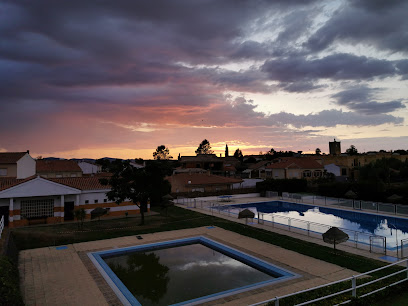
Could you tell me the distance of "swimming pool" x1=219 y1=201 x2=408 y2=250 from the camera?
25.5m

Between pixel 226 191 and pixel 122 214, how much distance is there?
1888cm

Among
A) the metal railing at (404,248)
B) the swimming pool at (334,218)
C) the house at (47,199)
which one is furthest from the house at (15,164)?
the metal railing at (404,248)

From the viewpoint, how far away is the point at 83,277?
14102 mm

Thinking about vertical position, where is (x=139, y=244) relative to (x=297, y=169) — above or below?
below

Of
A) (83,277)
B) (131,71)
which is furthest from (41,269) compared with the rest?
(131,71)

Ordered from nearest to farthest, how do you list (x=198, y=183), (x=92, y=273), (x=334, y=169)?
1. (x=92, y=273)
2. (x=198, y=183)
3. (x=334, y=169)

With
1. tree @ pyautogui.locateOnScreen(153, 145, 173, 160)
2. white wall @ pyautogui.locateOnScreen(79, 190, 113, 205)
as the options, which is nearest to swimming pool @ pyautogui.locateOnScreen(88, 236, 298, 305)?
white wall @ pyautogui.locateOnScreen(79, 190, 113, 205)

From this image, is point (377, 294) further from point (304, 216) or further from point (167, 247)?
point (304, 216)

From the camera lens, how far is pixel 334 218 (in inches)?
1248

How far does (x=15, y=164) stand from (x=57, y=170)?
12.3 meters

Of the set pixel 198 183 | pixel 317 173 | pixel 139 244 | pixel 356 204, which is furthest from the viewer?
pixel 317 173

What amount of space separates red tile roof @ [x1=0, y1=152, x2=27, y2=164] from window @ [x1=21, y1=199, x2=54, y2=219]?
2665 cm

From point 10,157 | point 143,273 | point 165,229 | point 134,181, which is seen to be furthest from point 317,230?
point 10,157

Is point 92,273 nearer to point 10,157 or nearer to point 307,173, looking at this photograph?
point 10,157
